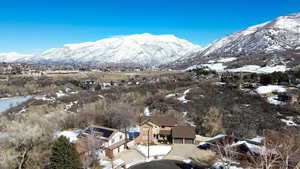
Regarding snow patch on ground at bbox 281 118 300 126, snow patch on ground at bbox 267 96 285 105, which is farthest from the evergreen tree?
snow patch on ground at bbox 267 96 285 105

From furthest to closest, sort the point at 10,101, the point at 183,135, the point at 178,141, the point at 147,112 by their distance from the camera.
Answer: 1. the point at 10,101
2. the point at 147,112
3. the point at 178,141
4. the point at 183,135

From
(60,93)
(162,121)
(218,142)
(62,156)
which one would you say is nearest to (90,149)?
(62,156)

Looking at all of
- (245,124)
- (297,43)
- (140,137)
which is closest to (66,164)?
(140,137)

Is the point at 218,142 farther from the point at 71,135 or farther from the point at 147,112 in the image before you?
the point at 147,112

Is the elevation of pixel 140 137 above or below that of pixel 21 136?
below

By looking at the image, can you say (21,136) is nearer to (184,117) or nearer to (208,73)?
(184,117)

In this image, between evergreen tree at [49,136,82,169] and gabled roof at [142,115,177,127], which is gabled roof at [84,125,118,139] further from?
gabled roof at [142,115,177,127]

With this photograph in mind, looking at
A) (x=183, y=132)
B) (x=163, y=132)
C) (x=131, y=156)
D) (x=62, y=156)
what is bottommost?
(x=131, y=156)
